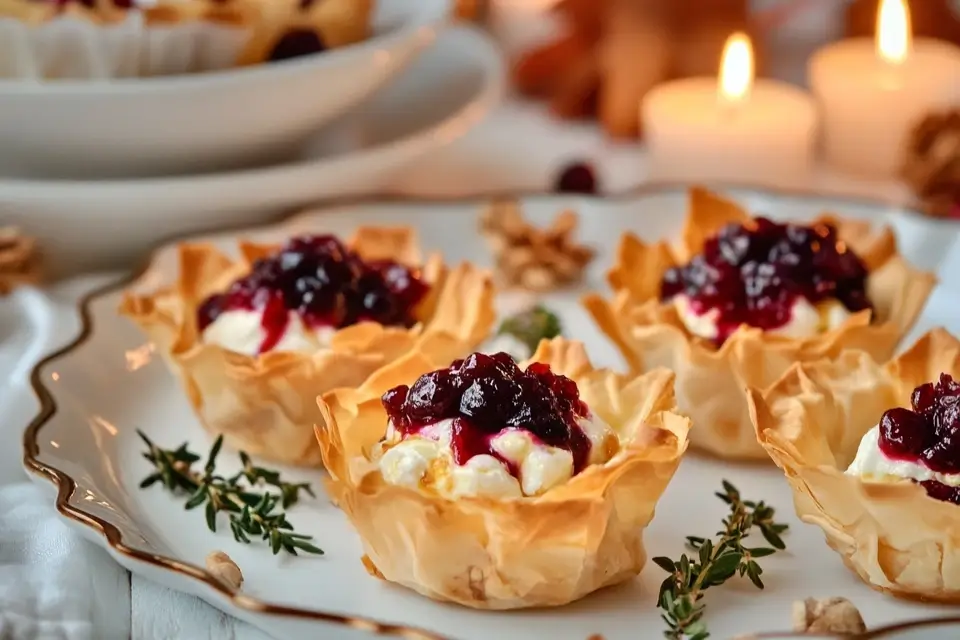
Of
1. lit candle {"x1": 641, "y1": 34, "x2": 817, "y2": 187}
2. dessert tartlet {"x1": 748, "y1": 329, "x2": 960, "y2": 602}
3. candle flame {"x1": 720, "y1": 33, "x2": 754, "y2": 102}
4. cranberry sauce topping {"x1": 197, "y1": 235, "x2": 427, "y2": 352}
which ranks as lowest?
dessert tartlet {"x1": 748, "y1": 329, "x2": 960, "y2": 602}

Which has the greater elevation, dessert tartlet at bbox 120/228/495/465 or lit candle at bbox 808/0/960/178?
lit candle at bbox 808/0/960/178

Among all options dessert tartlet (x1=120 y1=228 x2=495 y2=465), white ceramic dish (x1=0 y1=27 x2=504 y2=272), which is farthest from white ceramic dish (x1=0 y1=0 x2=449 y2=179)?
dessert tartlet (x1=120 y1=228 x2=495 y2=465)

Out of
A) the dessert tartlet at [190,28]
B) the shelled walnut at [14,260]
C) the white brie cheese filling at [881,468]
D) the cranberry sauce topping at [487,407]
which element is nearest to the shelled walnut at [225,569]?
the cranberry sauce topping at [487,407]

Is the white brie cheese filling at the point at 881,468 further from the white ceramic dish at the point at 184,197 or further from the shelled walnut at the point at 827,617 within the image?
the white ceramic dish at the point at 184,197

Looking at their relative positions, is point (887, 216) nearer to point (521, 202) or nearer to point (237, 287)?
point (521, 202)

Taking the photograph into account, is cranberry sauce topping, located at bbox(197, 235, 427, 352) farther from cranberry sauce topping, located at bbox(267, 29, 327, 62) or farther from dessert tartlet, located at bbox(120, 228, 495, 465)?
cranberry sauce topping, located at bbox(267, 29, 327, 62)
